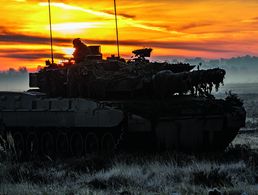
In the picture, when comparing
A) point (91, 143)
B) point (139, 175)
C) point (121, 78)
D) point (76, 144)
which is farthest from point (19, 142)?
point (139, 175)

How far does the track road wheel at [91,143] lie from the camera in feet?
59.0

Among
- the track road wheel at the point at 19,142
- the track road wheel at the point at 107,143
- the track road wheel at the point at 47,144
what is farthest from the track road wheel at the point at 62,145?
the track road wheel at the point at 19,142

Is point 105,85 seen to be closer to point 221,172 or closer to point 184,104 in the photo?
point 184,104

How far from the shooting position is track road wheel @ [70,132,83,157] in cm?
1852

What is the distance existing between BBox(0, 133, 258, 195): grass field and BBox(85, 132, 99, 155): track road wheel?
52.6 inches

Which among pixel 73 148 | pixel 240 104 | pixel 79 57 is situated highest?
pixel 79 57

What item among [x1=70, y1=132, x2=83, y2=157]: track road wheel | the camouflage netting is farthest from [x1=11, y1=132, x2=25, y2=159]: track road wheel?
[x1=70, y1=132, x2=83, y2=157]: track road wheel

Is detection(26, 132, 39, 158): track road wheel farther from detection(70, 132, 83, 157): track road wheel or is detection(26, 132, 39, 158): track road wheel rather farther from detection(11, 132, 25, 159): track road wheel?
detection(70, 132, 83, 157): track road wheel

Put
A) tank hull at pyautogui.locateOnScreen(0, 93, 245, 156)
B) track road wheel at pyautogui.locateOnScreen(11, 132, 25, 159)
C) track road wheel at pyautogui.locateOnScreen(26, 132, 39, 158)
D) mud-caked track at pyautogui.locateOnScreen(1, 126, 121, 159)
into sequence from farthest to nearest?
track road wheel at pyautogui.locateOnScreen(11, 132, 25, 159) < track road wheel at pyautogui.locateOnScreen(26, 132, 39, 158) < mud-caked track at pyautogui.locateOnScreen(1, 126, 121, 159) < tank hull at pyautogui.locateOnScreen(0, 93, 245, 156)

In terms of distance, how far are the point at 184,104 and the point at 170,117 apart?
1.00 metres

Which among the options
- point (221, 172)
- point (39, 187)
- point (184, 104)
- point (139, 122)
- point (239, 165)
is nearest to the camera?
point (39, 187)

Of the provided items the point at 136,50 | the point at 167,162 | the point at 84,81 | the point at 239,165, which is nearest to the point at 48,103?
the point at 84,81

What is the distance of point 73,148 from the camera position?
18.8m

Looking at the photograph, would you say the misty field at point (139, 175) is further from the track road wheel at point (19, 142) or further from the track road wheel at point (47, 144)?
the track road wheel at point (19, 142)
